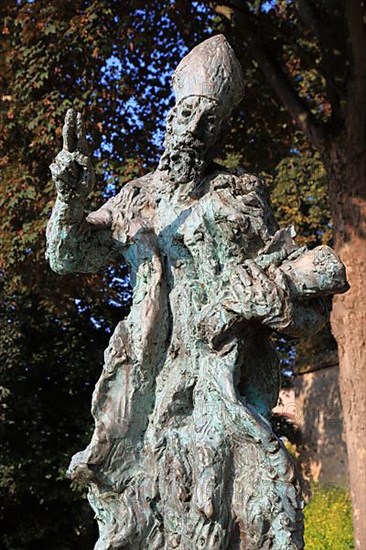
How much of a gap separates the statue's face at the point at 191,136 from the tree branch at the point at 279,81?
22.5ft

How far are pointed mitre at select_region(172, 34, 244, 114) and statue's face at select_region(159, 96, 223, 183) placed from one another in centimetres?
4

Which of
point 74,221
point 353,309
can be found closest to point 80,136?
point 74,221

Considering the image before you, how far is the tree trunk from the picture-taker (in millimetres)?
9156

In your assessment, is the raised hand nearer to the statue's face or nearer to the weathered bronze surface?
the weathered bronze surface

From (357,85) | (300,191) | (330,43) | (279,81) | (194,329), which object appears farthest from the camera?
(300,191)

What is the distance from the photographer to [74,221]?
315 cm

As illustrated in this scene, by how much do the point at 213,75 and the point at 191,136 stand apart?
24 cm

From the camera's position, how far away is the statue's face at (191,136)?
3191 mm

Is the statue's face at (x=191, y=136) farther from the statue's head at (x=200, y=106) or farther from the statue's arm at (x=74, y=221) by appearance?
the statue's arm at (x=74, y=221)

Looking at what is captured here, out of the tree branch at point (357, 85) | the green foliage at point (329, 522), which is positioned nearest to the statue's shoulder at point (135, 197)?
the tree branch at point (357, 85)

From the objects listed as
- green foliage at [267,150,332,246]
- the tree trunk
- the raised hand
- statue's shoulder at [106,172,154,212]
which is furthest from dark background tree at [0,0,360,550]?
the raised hand

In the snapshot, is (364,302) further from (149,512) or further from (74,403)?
(149,512)

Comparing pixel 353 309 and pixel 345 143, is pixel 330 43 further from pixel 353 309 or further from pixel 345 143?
pixel 353 309

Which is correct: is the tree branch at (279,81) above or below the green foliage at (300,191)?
below
